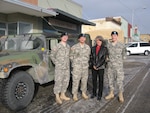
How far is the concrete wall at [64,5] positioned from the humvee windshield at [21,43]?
1010cm

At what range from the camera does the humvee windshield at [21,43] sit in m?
5.90

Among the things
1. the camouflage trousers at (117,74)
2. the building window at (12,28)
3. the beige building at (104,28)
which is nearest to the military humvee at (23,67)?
the camouflage trousers at (117,74)

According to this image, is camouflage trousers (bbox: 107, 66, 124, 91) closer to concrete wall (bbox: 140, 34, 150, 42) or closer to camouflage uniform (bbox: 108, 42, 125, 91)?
camouflage uniform (bbox: 108, 42, 125, 91)

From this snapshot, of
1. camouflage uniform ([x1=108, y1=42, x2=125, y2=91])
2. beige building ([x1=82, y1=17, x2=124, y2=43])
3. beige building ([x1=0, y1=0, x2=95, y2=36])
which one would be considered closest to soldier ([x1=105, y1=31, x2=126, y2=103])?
camouflage uniform ([x1=108, y1=42, x2=125, y2=91])

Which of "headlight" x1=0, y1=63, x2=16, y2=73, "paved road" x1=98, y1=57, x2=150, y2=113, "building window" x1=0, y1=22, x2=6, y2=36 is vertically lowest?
"paved road" x1=98, y1=57, x2=150, y2=113

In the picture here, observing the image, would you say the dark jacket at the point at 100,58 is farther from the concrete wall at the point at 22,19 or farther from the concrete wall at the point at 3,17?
the concrete wall at the point at 3,17

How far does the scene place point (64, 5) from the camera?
19734 millimetres

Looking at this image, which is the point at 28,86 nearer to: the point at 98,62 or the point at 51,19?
the point at 98,62

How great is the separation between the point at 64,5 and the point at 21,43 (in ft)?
46.9

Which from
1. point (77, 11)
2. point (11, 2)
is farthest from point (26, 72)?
point (77, 11)

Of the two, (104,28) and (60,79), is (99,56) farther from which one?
(104,28)

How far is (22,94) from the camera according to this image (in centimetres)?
494

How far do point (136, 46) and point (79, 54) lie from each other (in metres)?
24.4

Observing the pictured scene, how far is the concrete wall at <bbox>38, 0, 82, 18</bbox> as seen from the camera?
Result: 16.6m
